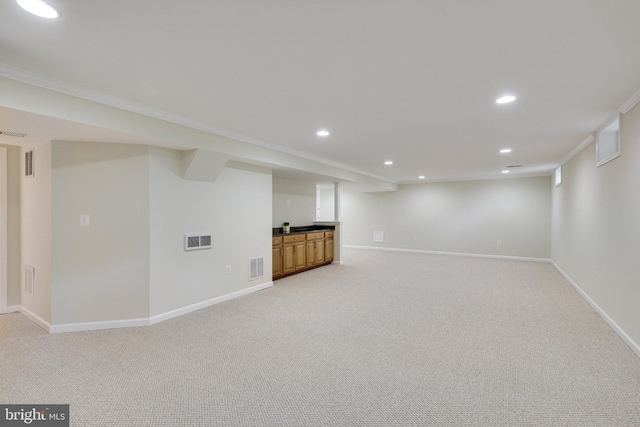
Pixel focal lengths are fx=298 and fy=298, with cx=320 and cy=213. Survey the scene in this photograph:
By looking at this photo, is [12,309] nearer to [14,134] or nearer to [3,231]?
[3,231]

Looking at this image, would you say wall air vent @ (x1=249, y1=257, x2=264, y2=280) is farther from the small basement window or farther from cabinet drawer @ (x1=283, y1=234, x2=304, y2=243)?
the small basement window

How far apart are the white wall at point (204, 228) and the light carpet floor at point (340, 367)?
1.23ft

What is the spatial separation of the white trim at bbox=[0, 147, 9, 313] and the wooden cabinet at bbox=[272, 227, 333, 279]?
3.78m

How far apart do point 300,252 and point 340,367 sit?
406 cm

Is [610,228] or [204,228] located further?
[204,228]

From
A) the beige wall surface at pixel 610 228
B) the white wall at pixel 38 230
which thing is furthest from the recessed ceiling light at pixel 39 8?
the beige wall surface at pixel 610 228

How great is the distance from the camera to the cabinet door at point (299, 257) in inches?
254

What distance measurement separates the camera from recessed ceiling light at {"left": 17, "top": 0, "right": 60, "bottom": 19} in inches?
61.2

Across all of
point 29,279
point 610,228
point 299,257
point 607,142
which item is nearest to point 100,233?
point 29,279

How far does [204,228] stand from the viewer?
4.26 m

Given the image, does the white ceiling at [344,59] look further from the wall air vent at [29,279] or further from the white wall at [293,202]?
the white wall at [293,202]

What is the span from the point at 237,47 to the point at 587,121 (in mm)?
4079

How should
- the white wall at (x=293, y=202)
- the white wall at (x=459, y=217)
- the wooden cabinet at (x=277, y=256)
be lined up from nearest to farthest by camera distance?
the wooden cabinet at (x=277, y=256), the white wall at (x=293, y=202), the white wall at (x=459, y=217)

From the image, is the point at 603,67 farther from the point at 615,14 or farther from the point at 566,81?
the point at 615,14
